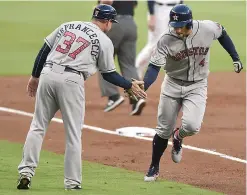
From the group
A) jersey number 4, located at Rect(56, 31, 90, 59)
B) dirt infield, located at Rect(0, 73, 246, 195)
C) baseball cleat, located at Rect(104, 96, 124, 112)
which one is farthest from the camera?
baseball cleat, located at Rect(104, 96, 124, 112)

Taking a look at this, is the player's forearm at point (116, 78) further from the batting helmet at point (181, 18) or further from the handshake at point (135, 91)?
the batting helmet at point (181, 18)

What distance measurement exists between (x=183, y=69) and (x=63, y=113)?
1.77 meters

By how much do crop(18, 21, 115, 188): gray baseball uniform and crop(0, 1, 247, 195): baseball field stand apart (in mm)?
352

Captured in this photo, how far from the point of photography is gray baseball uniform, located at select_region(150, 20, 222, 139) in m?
9.91

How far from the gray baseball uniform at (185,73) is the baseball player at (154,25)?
6078mm

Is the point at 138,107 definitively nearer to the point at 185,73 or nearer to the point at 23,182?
the point at 185,73

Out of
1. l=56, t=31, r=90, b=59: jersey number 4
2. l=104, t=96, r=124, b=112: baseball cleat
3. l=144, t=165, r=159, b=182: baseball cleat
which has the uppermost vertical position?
l=56, t=31, r=90, b=59: jersey number 4

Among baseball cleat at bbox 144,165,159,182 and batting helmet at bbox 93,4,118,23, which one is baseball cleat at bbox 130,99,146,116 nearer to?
baseball cleat at bbox 144,165,159,182

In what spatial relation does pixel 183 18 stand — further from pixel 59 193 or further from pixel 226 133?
pixel 226 133

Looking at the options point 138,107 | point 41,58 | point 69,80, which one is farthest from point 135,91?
point 138,107

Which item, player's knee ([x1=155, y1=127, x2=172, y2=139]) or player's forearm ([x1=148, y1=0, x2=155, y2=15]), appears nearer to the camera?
player's knee ([x1=155, y1=127, x2=172, y2=139])

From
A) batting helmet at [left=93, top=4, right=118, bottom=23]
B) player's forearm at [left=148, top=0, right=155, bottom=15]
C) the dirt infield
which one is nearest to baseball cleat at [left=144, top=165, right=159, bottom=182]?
the dirt infield

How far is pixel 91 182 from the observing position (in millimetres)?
9656

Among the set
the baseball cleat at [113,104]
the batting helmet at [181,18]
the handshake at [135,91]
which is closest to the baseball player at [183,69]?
the batting helmet at [181,18]
